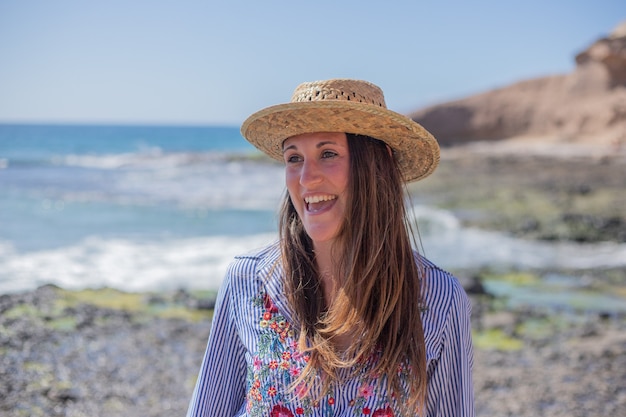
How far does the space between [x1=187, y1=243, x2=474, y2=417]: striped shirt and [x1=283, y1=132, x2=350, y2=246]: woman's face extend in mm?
196

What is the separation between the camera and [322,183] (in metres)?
1.81

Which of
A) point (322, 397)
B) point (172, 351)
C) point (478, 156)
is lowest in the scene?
point (172, 351)

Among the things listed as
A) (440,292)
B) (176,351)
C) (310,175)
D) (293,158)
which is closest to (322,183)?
(310,175)

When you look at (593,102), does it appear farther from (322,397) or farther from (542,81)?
(322,397)

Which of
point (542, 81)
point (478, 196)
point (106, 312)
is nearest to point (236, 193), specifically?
point (478, 196)

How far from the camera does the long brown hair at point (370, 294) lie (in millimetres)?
1725

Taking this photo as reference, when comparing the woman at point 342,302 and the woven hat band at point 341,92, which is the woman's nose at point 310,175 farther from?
the woven hat band at point 341,92

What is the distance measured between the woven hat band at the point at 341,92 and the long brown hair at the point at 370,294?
0.35 feet

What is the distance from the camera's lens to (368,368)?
68.7 inches

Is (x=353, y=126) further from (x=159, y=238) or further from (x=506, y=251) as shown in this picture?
(x=159, y=238)

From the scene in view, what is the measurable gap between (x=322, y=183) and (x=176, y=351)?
530 cm

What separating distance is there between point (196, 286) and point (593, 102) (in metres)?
25.9

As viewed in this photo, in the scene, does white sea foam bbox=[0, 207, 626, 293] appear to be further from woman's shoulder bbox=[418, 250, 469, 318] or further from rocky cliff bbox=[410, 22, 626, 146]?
rocky cliff bbox=[410, 22, 626, 146]

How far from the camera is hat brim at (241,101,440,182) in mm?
1785
